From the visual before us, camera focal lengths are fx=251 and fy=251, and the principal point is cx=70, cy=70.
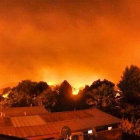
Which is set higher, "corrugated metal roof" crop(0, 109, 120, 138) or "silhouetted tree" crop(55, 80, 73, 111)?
"silhouetted tree" crop(55, 80, 73, 111)

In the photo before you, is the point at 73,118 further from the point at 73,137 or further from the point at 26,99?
the point at 26,99

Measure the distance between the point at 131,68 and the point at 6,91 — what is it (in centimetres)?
2062

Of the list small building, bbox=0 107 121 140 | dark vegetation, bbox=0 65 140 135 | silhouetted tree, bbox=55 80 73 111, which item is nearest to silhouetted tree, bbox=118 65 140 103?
dark vegetation, bbox=0 65 140 135

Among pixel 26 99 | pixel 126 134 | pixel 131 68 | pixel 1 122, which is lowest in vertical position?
pixel 126 134

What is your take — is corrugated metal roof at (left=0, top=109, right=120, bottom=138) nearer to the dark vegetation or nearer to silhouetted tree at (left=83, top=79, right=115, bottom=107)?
the dark vegetation

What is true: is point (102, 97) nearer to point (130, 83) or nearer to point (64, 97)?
point (130, 83)

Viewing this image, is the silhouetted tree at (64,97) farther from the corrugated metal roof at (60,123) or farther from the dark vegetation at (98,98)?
the corrugated metal roof at (60,123)

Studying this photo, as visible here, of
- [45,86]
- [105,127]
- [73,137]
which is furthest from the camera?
[45,86]

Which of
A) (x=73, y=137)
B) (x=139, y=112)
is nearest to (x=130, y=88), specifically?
(x=139, y=112)

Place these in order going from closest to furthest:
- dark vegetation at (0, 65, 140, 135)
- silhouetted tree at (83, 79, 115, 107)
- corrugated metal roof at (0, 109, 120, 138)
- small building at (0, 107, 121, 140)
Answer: small building at (0, 107, 121, 140), corrugated metal roof at (0, 109, 120, 138), dark vegetation at (0, 65, 140, 135), silhouetted tree at (83, 79, 115, 107)

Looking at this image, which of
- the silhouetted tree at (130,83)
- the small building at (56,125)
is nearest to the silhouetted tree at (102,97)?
the silhouetted tree at (130,83)

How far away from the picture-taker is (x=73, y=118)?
16.5m

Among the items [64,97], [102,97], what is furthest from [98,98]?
[64,97]

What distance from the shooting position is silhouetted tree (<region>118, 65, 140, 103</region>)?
1140 inches
